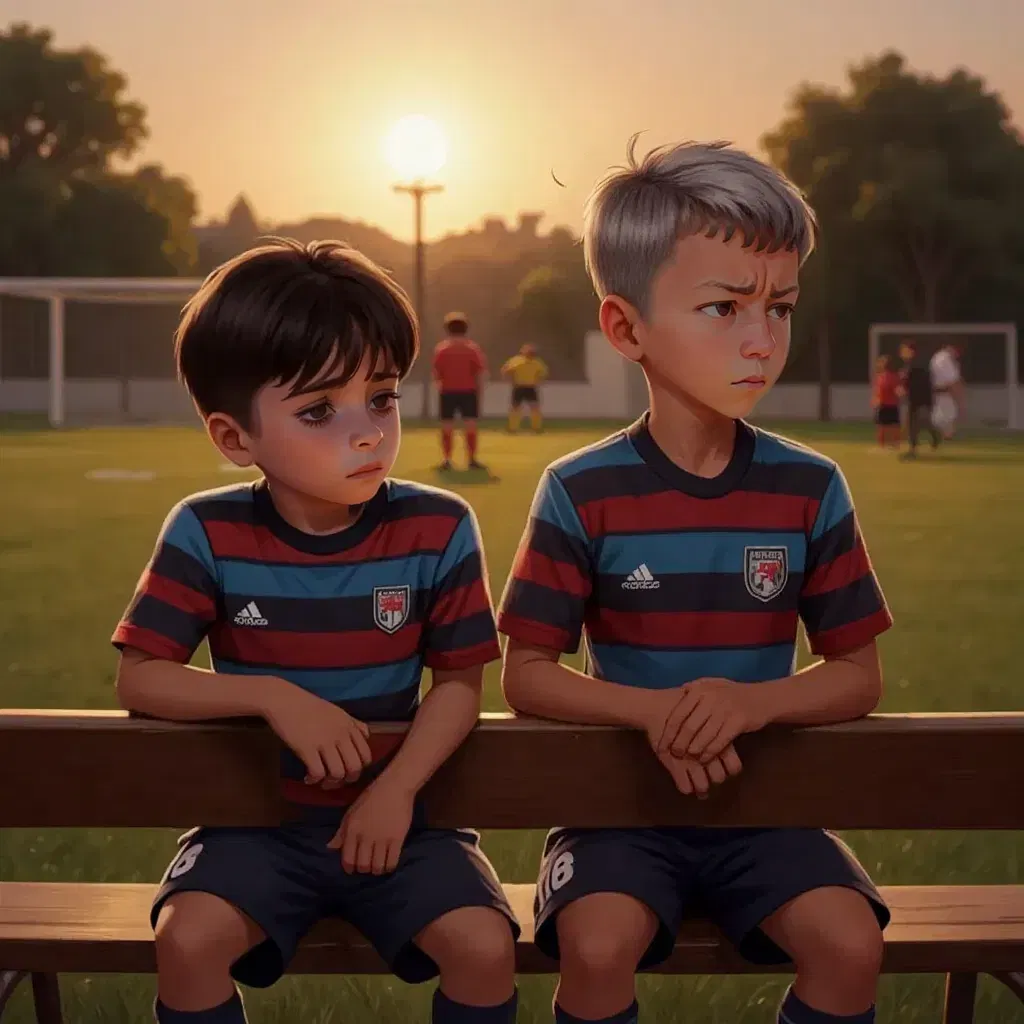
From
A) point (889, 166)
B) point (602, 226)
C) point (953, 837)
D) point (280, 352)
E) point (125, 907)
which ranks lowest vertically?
point (953, 837)

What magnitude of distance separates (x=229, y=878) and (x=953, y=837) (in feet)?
9.40

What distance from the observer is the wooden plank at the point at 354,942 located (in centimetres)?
242

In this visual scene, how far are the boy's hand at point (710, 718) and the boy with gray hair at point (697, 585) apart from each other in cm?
2

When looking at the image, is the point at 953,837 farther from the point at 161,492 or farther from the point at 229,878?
the point at 161,492

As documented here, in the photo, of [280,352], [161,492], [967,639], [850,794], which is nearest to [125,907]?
[280,352]

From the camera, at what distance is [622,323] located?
2518 millimetres

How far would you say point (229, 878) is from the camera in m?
2.31

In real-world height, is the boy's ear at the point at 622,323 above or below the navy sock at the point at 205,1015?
above

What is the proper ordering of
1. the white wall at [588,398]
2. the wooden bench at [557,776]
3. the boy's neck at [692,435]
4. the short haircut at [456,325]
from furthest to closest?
the white wall at [588,398] → the short haircut at [456,325] → the boy's neck at [692,435] → the wooden bench at [557,776]

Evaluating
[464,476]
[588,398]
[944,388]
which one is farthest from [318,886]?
[588,398]

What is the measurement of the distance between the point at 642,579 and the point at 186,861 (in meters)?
0.73

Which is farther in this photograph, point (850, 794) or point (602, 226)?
point (602, 226)

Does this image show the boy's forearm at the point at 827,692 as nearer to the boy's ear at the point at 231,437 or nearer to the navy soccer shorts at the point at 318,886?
the navy soccer shorts at the point at 318,886

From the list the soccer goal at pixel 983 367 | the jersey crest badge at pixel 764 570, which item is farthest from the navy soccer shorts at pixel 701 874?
the soccer goal at pixel 983 367
